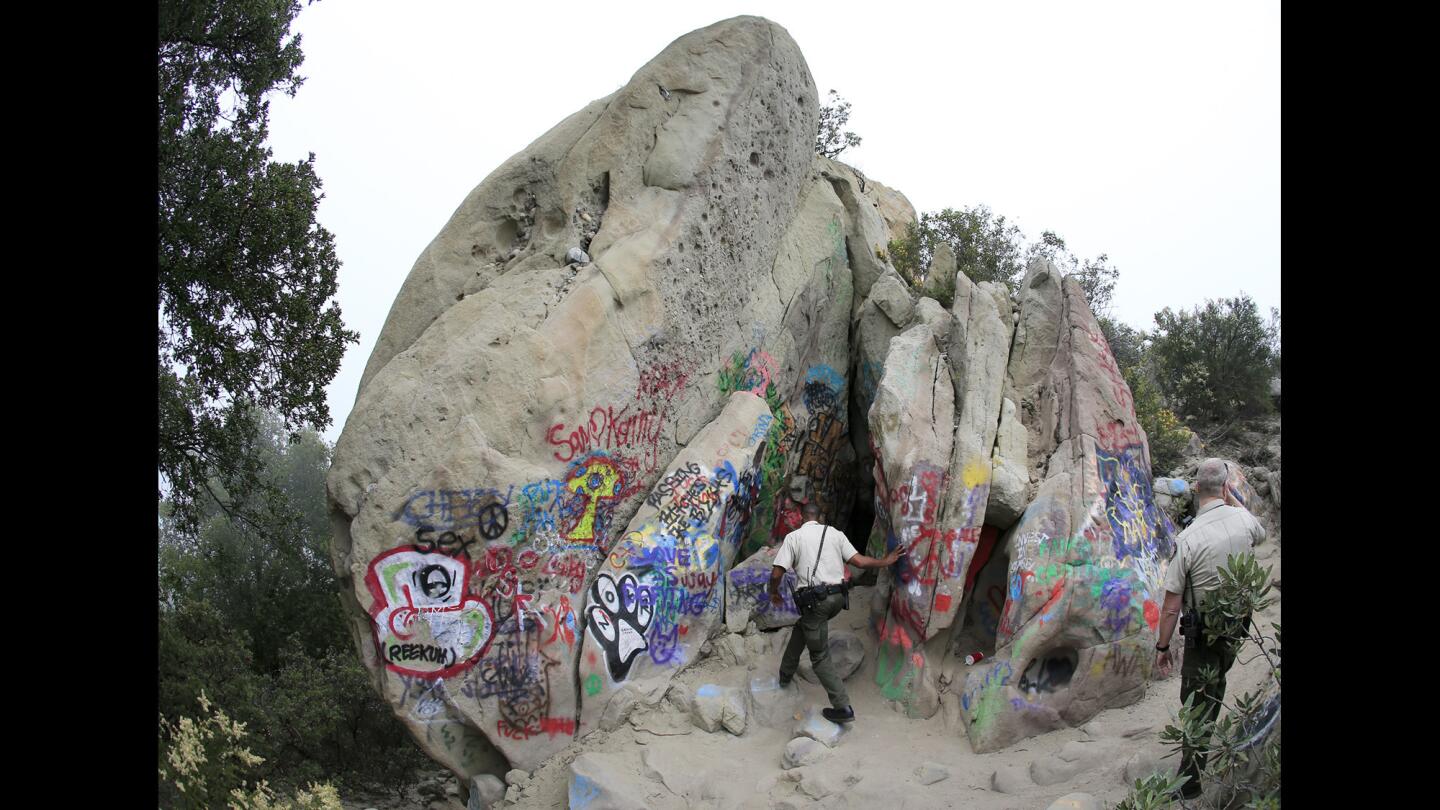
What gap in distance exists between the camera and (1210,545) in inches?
234

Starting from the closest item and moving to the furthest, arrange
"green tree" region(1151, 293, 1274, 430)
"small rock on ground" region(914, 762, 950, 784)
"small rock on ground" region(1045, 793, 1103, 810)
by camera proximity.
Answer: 1. "small rock on ground" region(1045, 793, 1103, 810)
2. "small rock on ground" region(914, 762, 950, 784)
3. "green tree" region(1151, 293, 1274, 430)

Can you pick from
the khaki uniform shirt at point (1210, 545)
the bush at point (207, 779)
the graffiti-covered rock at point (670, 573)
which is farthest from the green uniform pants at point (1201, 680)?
the bush at point (207, 779)

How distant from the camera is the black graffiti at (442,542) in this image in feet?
25.2

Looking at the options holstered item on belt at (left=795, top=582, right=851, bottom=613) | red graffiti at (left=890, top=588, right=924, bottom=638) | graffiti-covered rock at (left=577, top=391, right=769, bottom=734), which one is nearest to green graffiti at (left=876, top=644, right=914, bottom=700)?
red graffiti at (left=890, top=588, right=924, bottom=638)

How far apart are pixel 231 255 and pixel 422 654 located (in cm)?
526

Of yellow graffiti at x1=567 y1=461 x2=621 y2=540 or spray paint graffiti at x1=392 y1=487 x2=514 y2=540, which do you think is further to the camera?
yellow graffiti at x1=567 y1=461 x2=621 y2=540

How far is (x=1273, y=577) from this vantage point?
367 inches

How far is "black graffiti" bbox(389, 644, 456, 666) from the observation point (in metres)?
7.60

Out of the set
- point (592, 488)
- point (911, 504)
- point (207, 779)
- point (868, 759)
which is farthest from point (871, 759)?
point (207, 779)

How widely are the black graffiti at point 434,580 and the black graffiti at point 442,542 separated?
0.13 meters

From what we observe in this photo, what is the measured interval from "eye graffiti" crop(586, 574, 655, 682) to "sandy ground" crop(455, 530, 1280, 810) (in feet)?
1.48

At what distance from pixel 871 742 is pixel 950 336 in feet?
12.0

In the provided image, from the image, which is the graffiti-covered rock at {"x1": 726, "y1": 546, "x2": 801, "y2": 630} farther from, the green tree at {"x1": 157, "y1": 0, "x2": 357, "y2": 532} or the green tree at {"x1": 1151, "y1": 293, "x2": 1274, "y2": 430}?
the green tree at {"x1": 1151, "y1": 293, "x2": 1274, "y2": 430}

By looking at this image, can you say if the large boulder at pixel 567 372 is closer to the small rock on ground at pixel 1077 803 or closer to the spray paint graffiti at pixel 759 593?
the spray paint graffiti at pixel 759 593
